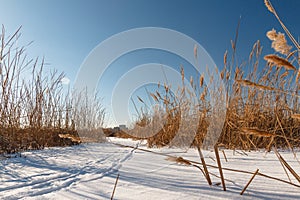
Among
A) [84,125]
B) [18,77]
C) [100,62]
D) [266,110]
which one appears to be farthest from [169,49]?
[84,125]

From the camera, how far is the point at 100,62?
3291mm

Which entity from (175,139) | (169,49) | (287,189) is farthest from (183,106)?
(287,189)

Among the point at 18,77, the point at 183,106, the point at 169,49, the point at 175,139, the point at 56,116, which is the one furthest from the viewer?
the point at 169,49

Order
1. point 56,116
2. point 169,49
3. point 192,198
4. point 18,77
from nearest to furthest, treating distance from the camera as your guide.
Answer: point 192,198 → point 18,77 → point 56,116 → point 169,49

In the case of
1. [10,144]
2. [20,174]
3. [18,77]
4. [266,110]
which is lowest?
[20,174]

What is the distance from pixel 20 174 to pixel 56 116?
195 cm

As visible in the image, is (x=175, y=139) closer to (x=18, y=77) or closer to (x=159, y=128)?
(x=159, y=128)

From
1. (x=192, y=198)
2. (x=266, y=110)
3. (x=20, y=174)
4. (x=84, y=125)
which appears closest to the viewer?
(x=192, y=198)

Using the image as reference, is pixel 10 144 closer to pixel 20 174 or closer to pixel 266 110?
pixel 20 174

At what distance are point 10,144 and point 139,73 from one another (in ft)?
6.67

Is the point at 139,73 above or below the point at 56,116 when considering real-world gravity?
above

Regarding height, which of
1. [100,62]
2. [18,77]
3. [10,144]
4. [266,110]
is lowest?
[10,144]

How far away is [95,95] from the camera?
4.30m

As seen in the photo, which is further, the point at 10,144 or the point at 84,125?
the point at 84,125
